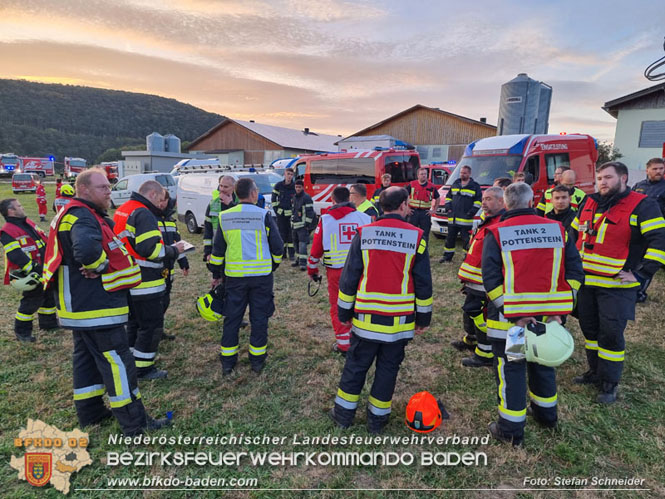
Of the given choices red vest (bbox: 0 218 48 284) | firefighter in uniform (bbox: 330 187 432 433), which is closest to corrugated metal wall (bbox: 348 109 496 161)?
firefighter in uniform (bbox: 330 187 432 433)

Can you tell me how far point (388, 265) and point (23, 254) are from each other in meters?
4.57

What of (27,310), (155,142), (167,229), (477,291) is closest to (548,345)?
(477,291)

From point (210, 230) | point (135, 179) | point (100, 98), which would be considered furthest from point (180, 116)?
point (210, 230)

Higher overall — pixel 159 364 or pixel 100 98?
pixel 100 98

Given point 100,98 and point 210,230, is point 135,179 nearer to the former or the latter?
point 210,230

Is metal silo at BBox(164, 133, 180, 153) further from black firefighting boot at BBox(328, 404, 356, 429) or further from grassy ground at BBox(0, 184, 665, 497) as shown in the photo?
black firefighting boot at BBox(328, 404, 356, 429)

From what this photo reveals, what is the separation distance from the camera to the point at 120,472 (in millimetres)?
2682

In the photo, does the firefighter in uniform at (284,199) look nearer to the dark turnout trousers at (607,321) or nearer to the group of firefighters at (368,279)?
the group of firefighters at (368,279)

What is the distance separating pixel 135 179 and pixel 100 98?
114084 mm

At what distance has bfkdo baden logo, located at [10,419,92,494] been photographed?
261 centimetres

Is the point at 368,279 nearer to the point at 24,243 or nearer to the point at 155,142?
the point at 24,243

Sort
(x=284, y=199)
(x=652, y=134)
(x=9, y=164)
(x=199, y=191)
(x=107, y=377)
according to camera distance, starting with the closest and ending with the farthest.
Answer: (x=107, y=377), (x=284, y=199), (x=199, y=191), (x=652, y=134), (x=9, y=164)

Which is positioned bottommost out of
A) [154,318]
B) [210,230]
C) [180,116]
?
[154,318]

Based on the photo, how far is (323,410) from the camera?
11.2 feet
